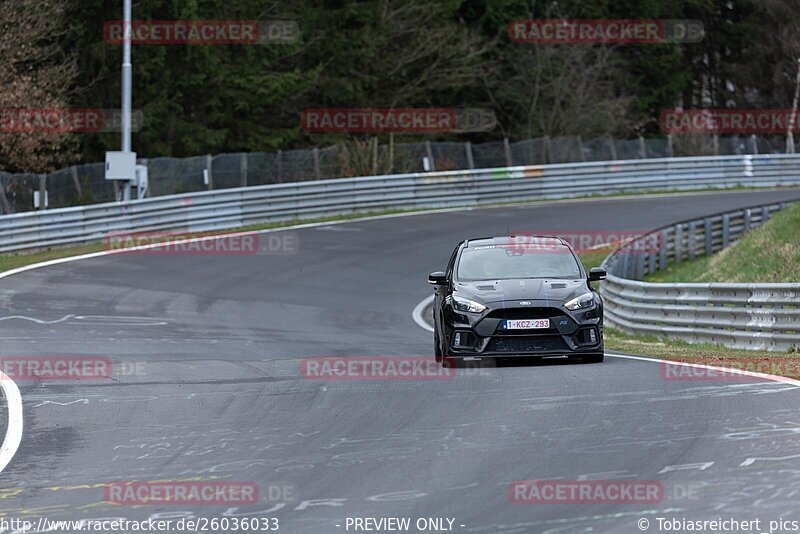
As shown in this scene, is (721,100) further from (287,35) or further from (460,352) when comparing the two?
(460,352)

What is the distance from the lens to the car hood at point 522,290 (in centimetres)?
1470

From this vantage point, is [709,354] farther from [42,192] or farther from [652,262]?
[42,192]

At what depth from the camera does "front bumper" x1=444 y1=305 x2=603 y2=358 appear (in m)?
14.5

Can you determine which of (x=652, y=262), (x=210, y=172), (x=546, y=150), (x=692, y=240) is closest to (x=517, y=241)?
(x=652, y=262)

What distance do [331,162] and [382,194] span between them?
2.70m

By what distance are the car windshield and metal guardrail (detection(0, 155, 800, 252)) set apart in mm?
16598

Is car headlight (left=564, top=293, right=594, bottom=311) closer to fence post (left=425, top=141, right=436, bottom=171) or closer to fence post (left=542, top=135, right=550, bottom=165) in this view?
fence post (left=425, top=141, right=436, bottom=171)

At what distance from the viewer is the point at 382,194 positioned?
132 feet

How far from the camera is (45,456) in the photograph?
9766 millimetres

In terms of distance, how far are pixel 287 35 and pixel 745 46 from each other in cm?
3356

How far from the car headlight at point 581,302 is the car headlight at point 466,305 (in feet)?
3.05

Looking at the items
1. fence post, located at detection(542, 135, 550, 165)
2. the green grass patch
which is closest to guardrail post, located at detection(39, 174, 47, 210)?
the green grass patch

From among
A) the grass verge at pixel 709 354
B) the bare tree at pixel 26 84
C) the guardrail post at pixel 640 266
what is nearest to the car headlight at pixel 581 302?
the grass verge at pixel 709 354

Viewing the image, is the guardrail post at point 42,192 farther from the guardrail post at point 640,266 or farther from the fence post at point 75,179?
the guardrail post at point 640,266
